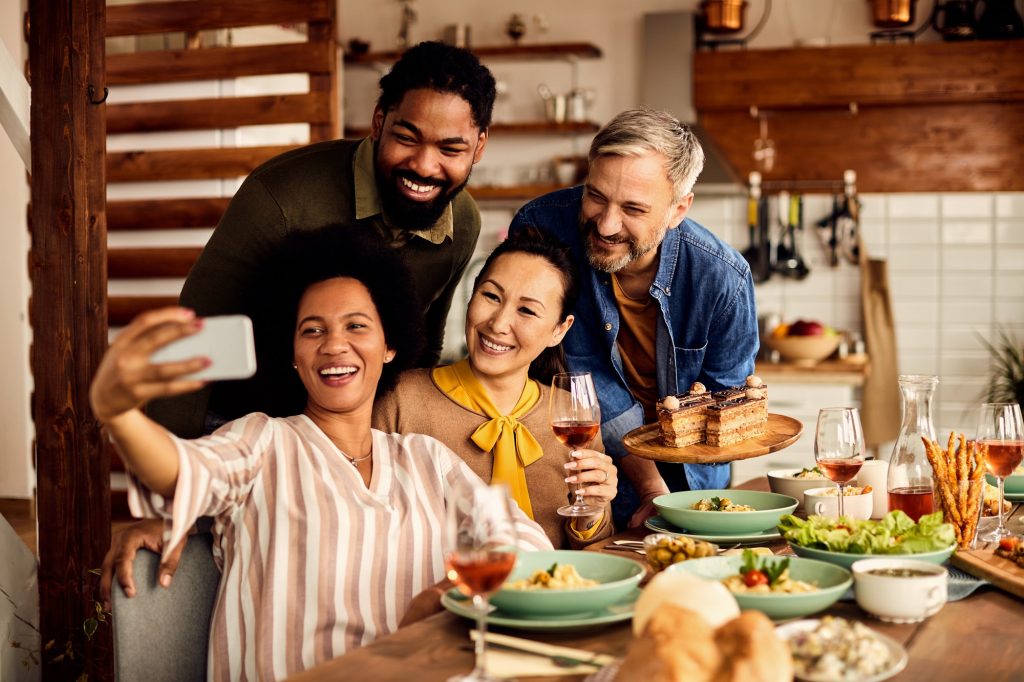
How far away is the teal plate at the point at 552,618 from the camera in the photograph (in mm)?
1389

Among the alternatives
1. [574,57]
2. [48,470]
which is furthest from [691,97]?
[48,470]

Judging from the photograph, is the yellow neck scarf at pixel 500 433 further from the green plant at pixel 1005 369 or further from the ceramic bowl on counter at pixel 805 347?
the green plant at pixel 1005 369

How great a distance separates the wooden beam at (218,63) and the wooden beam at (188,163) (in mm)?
334

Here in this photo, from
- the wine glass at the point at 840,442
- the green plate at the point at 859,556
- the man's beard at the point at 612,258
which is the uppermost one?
the man's beard at the point at 612,258

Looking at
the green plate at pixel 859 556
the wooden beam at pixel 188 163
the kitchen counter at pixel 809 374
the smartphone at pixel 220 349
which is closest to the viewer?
the smartphone at pixel 220 349

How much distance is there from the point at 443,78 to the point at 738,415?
99 centimetres

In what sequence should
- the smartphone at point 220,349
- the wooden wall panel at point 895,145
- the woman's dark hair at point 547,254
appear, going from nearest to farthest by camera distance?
the smartphone at point 220,349 → the woman's dark hair at point 547,254 → the wooden wall panel at point 895,145

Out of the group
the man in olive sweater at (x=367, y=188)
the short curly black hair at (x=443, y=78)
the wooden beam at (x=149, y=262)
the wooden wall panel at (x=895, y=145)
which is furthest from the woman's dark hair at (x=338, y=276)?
the wooden wall panel at (x=895, y=145)

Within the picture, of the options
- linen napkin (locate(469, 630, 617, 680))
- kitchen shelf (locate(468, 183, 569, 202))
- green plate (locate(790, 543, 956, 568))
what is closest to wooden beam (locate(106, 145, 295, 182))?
kitchen shelf (locate(468, 183, 569, 202))

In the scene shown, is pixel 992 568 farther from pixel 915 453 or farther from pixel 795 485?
pixel 795 485

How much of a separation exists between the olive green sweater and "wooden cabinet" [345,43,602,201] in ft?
12.9

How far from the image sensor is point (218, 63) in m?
4.73

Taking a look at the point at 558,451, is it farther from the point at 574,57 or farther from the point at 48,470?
the point at 574,57

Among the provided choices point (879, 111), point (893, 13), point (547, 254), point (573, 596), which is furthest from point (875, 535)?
point (879, 111)
